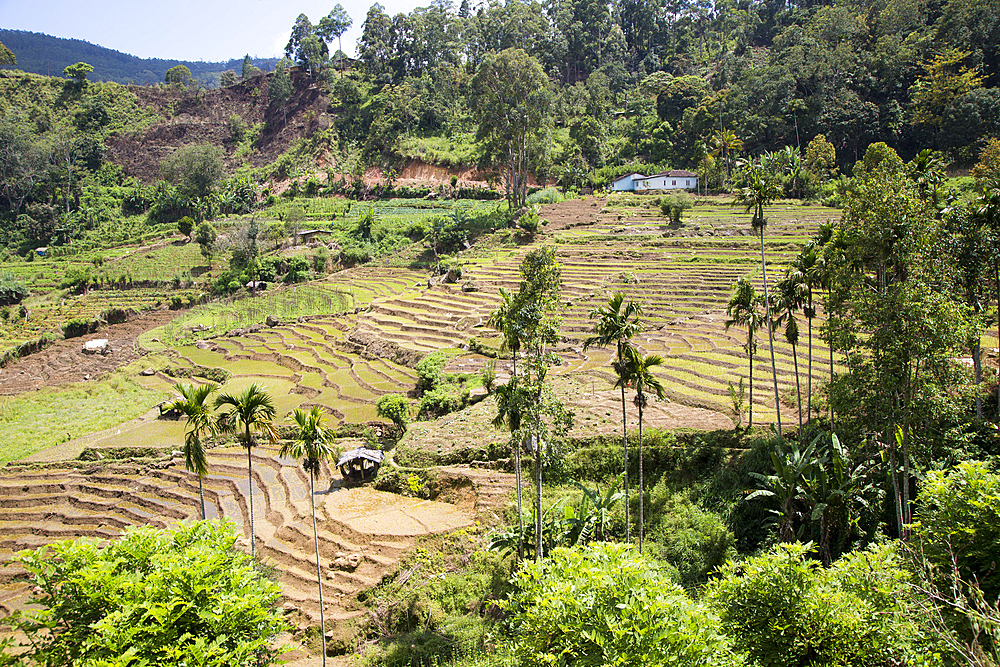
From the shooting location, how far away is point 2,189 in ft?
278

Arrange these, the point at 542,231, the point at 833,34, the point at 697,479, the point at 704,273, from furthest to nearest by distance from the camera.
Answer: the point at 833,34, the point at 542,231, the point at 704,273, the point at 697,479

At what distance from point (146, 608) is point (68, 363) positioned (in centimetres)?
4652

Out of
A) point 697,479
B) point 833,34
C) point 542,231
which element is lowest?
point 697,479

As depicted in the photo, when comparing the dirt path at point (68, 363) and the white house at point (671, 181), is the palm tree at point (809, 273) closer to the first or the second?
the dirt path at point (68, 363)

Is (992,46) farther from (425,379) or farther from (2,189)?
(2,189)

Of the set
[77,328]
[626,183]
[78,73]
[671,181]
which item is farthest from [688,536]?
[78,73]

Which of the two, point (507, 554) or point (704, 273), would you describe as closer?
point (507, 554)

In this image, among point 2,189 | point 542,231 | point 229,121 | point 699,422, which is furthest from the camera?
point 229,121

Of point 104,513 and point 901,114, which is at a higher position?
point 901,114

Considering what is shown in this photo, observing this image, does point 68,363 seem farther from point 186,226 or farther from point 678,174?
point 678,174

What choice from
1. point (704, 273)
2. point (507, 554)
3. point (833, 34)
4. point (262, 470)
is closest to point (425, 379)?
point (262, 470)

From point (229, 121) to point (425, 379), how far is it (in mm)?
103322

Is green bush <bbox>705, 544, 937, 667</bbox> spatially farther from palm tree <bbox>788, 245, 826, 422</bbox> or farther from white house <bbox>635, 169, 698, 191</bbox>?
white house <bbox>635, 169, 698, 191</bbox>

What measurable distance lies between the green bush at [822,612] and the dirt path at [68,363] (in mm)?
48523
